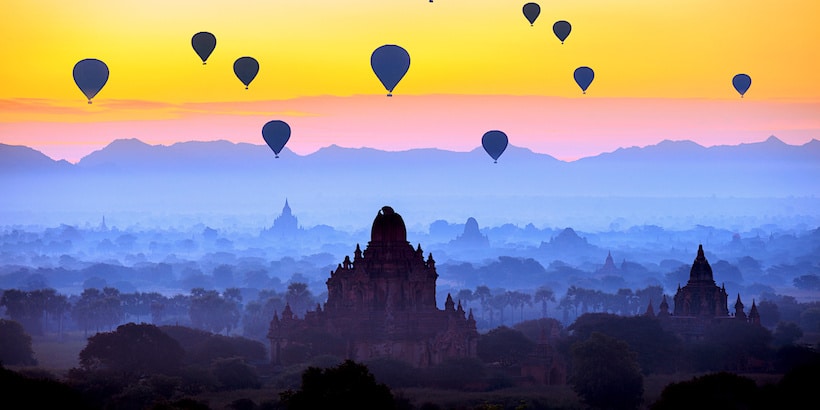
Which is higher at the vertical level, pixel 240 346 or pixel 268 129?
pixel 268 129

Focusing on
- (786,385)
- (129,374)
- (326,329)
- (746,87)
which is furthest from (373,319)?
(746,87)

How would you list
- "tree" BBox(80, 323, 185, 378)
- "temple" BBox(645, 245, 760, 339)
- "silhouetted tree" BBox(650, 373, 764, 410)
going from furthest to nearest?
"temple" BBox(645, 245, 760, 339)
"tree" BBox(80, 323, 185, 378)
"silhouetted tree" BBox(650, 373, 764, 410)

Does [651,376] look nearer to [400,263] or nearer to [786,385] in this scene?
[400,263]

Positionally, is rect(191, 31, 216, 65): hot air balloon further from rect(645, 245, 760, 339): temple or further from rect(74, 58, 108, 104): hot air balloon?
rect(645, 245, 760, 339): temple

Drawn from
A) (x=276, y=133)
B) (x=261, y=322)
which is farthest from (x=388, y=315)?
(x=261, y=322)

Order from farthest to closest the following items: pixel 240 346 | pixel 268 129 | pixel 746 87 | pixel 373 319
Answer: pixel 746 87 → pixel 268 129 → pixel 240 346 → pixel 373 319

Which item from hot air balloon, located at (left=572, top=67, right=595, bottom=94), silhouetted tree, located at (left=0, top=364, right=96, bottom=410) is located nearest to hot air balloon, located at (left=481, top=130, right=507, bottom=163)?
hot air balloon, located at (left=572, top=67, right=595, bottom=94)

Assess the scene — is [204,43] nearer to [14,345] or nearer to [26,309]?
[14,345]
